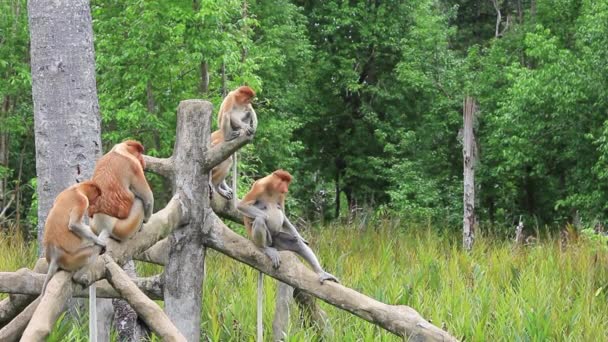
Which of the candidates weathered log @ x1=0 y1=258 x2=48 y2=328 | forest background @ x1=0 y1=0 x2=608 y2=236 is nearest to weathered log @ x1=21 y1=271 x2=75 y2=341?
weathered log @ x1=0 y1=258 x2=48 y2=328

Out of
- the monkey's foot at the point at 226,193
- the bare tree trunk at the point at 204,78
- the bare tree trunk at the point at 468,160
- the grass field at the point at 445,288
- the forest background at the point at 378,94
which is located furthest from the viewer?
the bare tree trunk at the point at 468,160

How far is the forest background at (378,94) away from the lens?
11789 millimetres

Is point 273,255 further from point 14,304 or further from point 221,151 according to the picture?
point 14,304

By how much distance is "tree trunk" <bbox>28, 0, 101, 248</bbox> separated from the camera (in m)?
5.08

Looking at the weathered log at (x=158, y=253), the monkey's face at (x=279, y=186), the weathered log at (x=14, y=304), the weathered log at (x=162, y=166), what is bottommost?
the weathered log at (x=14, y=304)

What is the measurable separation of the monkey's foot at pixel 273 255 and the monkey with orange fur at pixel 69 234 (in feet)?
3.42

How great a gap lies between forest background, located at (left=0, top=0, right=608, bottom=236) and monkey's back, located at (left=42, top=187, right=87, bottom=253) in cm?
740

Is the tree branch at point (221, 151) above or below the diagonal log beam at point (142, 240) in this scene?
above

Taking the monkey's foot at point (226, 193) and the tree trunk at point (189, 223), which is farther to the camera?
the monkey's foot at point (226, 193)

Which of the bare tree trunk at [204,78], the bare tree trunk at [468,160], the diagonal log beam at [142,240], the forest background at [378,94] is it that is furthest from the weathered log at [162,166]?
the bare tree trunk at [468,160]

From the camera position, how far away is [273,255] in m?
4.02

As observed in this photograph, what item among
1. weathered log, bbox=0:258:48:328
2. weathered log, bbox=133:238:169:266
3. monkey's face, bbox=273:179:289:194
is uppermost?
monkey's face, bbox=273:179:289:194

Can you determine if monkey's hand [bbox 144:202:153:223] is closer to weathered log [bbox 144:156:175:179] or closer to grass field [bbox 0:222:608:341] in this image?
weathered log [bbox 144:156:175:179]

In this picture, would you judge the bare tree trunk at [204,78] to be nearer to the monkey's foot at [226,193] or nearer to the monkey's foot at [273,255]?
the monkey's foot at [226,193]
